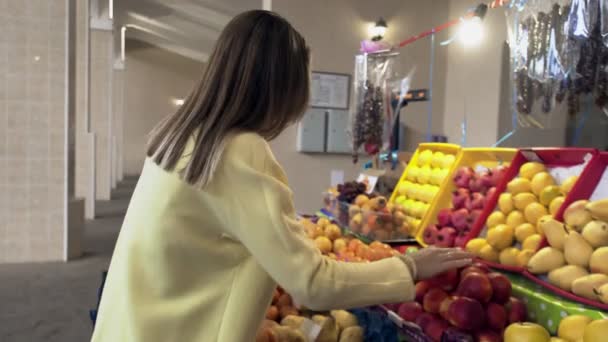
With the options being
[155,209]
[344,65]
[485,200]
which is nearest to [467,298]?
[485,200]

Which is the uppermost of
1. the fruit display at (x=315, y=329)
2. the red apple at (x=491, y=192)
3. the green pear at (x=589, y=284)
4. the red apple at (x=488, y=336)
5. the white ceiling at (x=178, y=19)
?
the white ceiling at (x=178, y=19)

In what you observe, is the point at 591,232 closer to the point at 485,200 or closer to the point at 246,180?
the point at 485,200

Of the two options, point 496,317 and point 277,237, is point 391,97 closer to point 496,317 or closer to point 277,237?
point 496,317

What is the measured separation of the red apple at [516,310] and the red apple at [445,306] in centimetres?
16

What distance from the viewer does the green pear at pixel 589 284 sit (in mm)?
1249

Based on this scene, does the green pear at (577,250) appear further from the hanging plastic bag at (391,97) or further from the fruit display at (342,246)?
the hanging plastic bag at (391,97)

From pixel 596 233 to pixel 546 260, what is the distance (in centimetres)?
16

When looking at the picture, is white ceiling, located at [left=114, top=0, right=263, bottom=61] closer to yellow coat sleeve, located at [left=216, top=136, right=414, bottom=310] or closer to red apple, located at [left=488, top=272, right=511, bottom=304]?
red apple, located at [left=488, top=272, right=511, bottom=304]

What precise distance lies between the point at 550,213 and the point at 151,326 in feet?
4.23

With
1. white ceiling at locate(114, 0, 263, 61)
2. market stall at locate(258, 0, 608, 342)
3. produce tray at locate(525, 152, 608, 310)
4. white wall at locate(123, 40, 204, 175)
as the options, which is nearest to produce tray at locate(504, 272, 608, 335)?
market stall at locate(258, 0, 608, 342)

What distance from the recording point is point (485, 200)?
1.95 m

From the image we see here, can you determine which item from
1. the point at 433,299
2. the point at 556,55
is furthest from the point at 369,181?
the point at 433,299

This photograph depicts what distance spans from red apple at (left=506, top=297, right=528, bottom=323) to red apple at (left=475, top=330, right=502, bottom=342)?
76 mm

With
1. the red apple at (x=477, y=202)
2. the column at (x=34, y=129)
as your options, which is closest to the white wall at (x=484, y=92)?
the red apple at (x=477, y=202)
